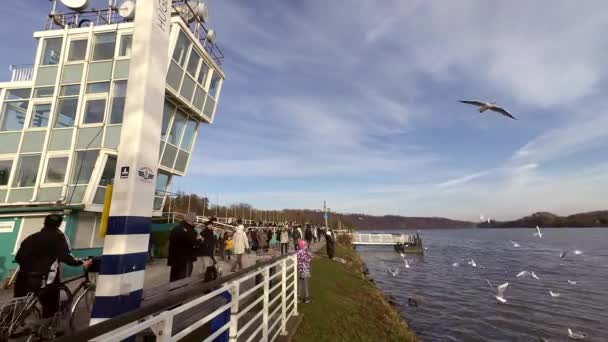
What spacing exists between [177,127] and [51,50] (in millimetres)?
7250

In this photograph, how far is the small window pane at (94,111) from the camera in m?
14.8

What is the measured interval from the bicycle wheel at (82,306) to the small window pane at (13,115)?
13968 mm

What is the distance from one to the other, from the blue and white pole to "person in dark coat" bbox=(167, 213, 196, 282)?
10.8 ft

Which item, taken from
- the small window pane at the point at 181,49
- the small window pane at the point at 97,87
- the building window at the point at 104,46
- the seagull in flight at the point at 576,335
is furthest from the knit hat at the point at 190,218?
the seagull in flight at the point at 576,335

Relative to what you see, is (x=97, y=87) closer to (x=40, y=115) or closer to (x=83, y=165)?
(x=40, y=115)

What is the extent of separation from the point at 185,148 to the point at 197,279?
42.7 ft

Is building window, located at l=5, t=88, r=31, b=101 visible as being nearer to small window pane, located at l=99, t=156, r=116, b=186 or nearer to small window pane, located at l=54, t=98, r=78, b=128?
small window pane, located at l=54, t=98, r=78, b=128

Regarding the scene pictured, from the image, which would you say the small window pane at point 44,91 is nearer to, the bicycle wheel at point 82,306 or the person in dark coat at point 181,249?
the person in dark coat at point 181,249

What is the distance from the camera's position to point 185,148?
17812 mm

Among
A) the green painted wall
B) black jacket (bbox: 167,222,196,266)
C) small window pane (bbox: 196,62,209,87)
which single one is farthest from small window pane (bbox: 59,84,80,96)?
black jacket (bbox: 167,222,196,266)

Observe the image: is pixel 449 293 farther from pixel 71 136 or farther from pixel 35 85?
pixel 35 85

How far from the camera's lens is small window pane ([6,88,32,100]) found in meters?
15.7

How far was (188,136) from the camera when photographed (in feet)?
59.2

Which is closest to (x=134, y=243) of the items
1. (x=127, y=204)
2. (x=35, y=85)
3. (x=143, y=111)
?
(x=127, y=204)
